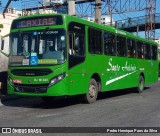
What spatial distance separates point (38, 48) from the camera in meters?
12.3

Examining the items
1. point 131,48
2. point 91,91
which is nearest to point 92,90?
point 91,91

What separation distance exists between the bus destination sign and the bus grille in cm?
213

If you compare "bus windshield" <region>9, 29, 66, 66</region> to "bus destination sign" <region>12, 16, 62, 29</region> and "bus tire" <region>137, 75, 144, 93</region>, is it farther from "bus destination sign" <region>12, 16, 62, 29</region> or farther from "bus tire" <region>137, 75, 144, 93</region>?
"bus tire" <region>137, 75, 144, 93</region>

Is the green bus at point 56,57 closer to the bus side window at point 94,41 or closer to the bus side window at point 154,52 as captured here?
the bus side window at point 94,41

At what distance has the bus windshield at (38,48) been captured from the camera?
12.0 meters

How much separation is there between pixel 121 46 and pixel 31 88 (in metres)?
6.26

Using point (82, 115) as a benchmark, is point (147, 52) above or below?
above

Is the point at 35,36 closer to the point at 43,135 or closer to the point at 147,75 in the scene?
the point at 43,135

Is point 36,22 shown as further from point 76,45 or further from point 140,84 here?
point 140,84

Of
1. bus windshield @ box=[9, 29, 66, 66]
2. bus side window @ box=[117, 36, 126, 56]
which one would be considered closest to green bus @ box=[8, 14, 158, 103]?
bus windshield @ box=[9, 29, 66, 66]

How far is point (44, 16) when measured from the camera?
12.6 metres

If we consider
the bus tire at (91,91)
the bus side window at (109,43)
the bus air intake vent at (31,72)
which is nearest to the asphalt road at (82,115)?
the bus tire at (91,91)

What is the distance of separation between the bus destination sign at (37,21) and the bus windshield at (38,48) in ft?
0.91

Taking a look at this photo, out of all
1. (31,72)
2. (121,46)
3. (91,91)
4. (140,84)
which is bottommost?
(140,84)
